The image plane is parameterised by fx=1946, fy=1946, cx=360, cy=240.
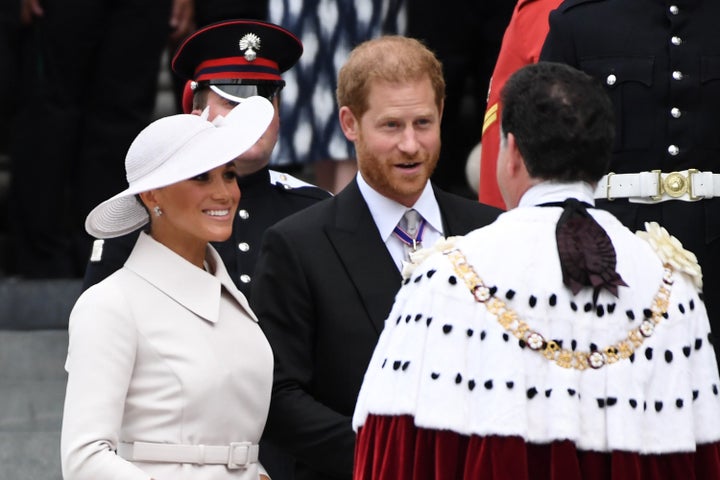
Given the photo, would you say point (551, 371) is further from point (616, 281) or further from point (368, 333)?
point (368, 333)

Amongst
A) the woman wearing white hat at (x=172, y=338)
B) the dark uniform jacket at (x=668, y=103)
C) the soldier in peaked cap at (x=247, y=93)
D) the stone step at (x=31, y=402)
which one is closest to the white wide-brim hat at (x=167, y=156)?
the woman wearing white hat at (x=172, y=338)

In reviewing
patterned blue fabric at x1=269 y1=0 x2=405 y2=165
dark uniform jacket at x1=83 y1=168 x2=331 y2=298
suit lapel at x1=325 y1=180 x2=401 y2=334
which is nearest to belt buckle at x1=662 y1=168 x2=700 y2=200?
suit lapel at x1=325 y1=180 x2=401 y2=334

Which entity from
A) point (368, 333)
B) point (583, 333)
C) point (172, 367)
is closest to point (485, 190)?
point (368, 333)

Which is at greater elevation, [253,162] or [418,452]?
[253,162]

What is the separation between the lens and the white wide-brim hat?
159 inches

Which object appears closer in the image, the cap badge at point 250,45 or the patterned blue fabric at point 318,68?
the cap badge at point 250,45

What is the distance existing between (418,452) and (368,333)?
965 mm

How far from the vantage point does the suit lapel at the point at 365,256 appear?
14.4 ft

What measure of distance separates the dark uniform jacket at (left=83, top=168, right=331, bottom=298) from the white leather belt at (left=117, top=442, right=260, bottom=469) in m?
0.89

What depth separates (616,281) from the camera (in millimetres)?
3381

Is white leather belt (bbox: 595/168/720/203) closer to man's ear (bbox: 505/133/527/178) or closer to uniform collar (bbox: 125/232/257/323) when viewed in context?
uniform collar (bbox: 125/232/257/323)

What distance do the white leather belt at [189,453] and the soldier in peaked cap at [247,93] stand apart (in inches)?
35.2

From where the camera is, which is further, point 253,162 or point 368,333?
point 253,162

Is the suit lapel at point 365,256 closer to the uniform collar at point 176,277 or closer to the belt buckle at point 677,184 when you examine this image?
the uniform collar at point 176,277
